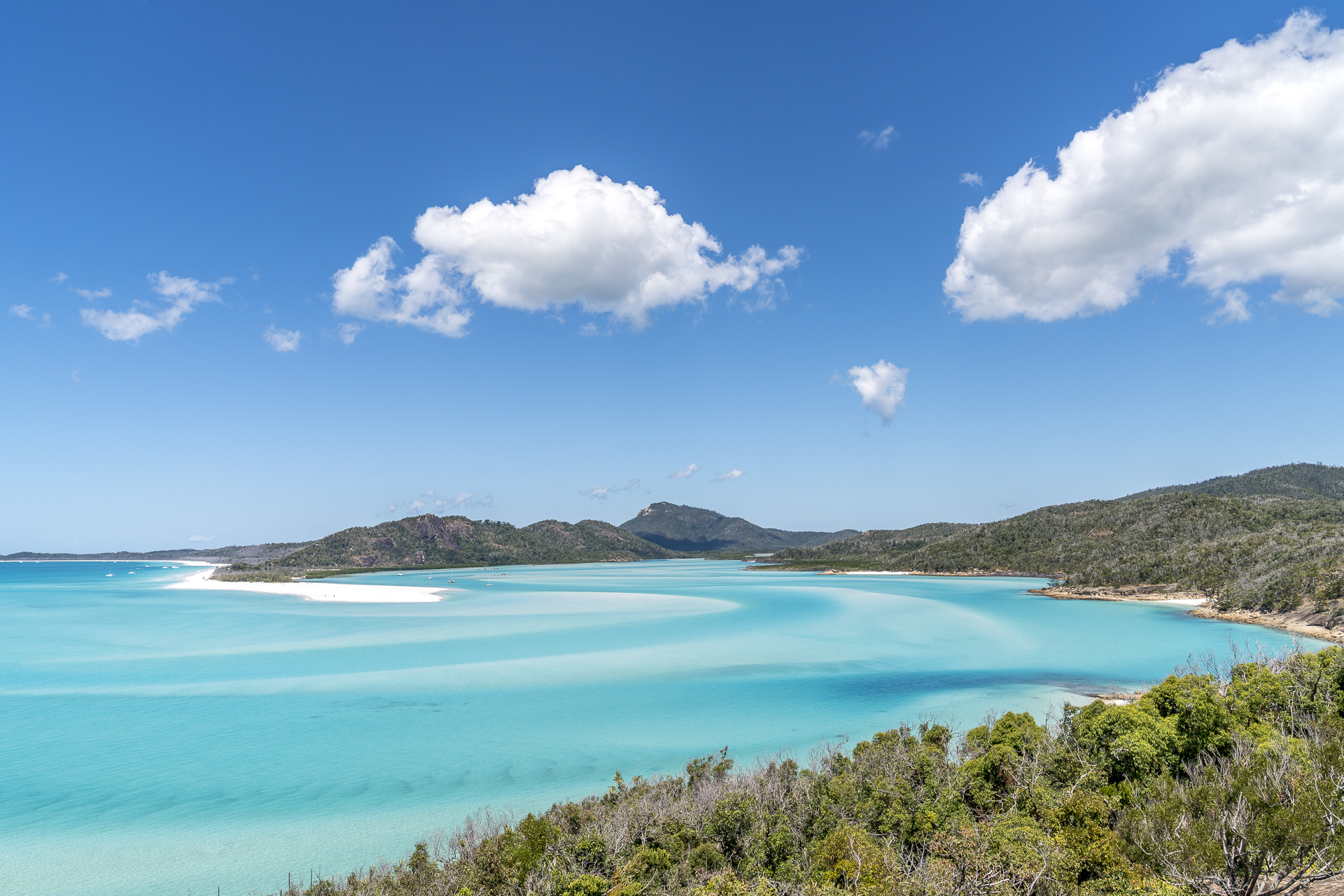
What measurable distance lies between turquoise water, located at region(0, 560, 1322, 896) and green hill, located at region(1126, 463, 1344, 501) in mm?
82203

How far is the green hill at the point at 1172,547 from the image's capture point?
4941 cm

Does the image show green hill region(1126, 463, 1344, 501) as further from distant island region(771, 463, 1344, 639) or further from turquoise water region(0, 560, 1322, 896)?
turquoise water region(0, 560, 1322, 896)

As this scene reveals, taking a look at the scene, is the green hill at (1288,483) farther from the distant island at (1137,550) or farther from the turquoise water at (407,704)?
the turquoise water at (407,704)

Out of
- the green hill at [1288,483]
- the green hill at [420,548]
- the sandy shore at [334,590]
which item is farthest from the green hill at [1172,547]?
the green hill at [420,548]

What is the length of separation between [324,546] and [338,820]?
159m

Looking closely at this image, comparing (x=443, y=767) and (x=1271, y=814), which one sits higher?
(x=1271, y=814)

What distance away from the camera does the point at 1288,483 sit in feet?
382

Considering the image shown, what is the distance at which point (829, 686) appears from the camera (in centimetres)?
2889

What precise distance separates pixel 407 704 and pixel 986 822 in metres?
22.2

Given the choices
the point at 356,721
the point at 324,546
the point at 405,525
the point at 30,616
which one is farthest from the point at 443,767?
the point at 405,525

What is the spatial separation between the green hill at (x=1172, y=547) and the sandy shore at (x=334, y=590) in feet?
253

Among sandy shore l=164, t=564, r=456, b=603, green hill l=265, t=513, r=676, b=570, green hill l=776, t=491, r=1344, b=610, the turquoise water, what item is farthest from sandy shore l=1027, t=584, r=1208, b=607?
green hill l=265, t=513, r=676, b=570

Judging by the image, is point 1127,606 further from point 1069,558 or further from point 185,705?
point 185,705

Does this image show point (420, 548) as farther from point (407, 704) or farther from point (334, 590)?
point (407, 704)
